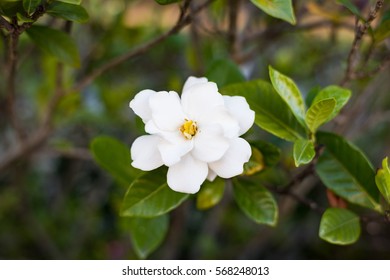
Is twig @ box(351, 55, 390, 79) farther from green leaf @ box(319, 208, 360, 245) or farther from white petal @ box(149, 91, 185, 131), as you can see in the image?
white petal @ box(149, 91, 185, 131)

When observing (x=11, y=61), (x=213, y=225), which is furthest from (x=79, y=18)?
(x=213, y=225)

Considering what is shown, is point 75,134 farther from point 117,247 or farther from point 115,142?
point 115,142

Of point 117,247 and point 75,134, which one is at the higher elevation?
point 75,134

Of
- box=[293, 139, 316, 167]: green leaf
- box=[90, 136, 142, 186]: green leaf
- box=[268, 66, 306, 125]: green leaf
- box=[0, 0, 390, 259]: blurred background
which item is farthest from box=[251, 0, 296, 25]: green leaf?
box=[0, 0, 390, 259]: blurred background

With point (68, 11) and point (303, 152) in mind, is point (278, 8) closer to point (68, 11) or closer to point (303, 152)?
point (303, 152)
